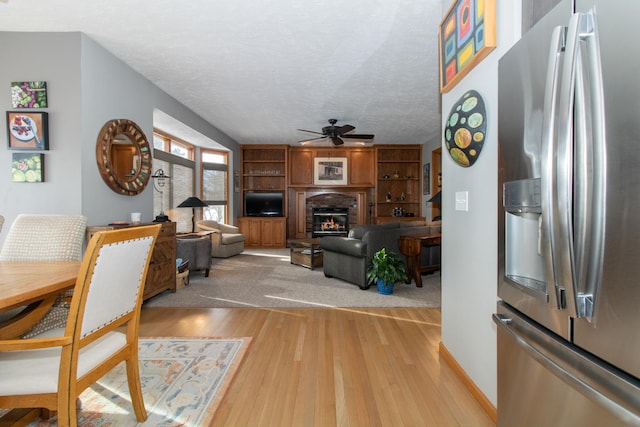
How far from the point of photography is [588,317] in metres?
0.79

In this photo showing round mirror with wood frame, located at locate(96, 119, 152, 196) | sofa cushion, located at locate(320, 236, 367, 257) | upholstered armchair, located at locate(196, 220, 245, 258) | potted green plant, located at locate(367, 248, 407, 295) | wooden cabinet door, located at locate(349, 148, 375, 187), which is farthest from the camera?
wooden cabinet door, located at locate(349, 148, 375, 187)

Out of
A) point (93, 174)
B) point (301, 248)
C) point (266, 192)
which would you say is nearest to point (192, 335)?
point (93, 174)

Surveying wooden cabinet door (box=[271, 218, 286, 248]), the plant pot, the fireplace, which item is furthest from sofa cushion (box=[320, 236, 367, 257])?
the fireplace

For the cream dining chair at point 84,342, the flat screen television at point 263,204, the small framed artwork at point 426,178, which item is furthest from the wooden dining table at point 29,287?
the small framed artwork at point 426,178

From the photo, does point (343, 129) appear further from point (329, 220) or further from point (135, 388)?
point (135, 388)

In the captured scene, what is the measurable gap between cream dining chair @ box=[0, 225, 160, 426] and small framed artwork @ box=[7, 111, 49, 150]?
2.32 m

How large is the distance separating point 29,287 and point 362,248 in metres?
3.29

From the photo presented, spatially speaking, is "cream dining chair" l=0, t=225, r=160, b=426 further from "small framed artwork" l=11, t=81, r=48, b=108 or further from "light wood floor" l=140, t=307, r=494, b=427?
"small framed artwork" l=11, t=81, r=48, b=108

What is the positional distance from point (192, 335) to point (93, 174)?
6.11 ft

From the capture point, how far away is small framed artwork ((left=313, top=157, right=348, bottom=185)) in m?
8.45

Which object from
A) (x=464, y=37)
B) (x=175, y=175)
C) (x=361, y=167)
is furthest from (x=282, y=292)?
(x=361, y=167)

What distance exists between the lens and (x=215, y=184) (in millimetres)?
7754

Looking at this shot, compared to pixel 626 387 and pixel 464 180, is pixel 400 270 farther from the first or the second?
pixel 626 387

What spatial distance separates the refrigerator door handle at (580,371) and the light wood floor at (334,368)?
0.89 meters
